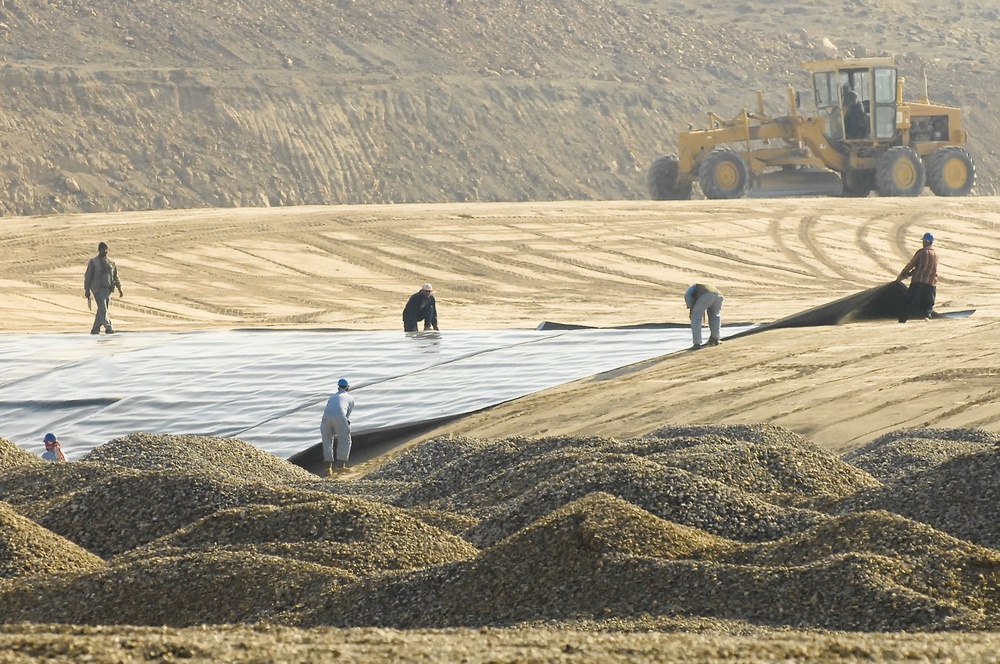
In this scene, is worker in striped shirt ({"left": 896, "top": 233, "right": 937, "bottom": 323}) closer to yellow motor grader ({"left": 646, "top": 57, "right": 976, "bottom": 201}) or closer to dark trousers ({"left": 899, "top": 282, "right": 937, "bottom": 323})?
dark trousers ({"left": 899, "top": 282, "right": 937, "bottom": 323})

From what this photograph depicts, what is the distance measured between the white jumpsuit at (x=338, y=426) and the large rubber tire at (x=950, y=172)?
839 inches

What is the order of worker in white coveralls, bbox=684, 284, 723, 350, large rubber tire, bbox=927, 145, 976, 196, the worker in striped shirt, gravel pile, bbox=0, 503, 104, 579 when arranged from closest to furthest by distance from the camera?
gravel pile, bbox=0, 503, 104, 579
worker in white coveralls, bbox=684, 284, 723, 350
the worker in striped shirt
large rubber tire, bbox=927, 145, 976, 196

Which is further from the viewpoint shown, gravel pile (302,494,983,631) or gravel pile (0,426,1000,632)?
gravel pile (0,426,1000,632)

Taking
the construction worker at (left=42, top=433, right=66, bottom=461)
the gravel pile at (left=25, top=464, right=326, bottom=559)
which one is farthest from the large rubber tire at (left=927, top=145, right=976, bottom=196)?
the gravel pile at (left=25, top=464, right=326, bottom=559)

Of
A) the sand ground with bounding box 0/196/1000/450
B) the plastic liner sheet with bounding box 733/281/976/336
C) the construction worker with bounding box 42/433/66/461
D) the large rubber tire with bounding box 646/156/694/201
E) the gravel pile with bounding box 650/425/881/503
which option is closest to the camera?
the gravel pile with bounding box 650/425/881/503

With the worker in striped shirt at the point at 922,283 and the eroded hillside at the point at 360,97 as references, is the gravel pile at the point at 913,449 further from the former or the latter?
the eroded hillside at the point at 360,97

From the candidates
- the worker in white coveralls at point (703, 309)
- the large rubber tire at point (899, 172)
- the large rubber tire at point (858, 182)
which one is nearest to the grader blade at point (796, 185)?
the large rubber tire at point (858, 182)

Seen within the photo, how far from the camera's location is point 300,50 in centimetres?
4191

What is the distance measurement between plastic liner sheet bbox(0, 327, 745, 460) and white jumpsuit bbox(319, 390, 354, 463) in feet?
0.99

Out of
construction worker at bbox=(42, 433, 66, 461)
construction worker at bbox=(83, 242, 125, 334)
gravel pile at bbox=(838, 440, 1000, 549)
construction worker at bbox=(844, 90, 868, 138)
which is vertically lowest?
construction worker at bbox=(42, 433, 66, 461)

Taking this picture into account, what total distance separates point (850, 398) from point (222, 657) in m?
8.15

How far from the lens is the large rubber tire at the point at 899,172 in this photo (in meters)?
28.8

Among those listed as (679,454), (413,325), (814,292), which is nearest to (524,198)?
(814,292)

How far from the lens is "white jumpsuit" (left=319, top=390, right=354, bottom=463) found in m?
11.9
